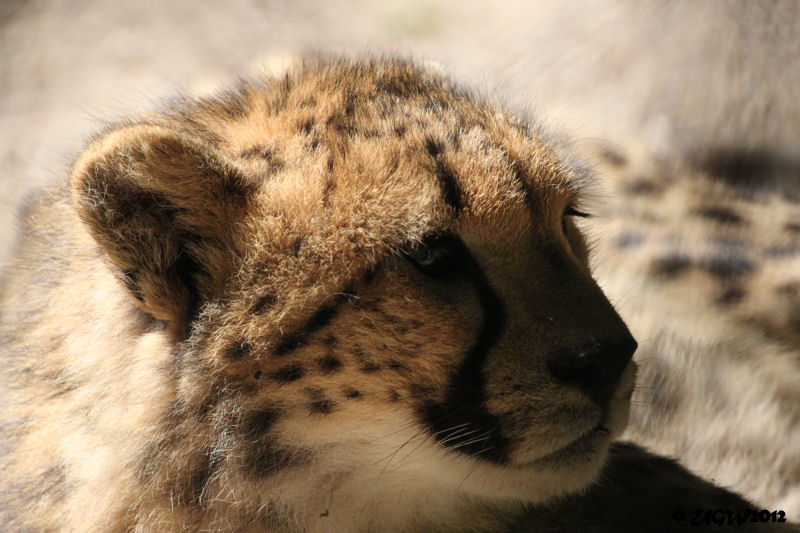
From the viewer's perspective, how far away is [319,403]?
4.28 feet

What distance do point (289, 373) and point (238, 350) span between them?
0.08 metres

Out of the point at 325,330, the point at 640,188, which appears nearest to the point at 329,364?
the point at 325,330

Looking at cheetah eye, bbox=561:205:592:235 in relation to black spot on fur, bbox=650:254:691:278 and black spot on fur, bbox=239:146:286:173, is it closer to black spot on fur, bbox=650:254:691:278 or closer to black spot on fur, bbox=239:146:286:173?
black spot on fur, bbox=239:146:286:173

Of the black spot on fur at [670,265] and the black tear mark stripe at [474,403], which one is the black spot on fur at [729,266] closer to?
the black spot on fur at [670,265]

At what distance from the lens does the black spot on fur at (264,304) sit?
51.3 inches

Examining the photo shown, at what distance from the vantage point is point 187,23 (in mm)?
3715

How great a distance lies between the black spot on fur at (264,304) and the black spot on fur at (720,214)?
158 cm

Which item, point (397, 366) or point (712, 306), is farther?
point (712, 306)

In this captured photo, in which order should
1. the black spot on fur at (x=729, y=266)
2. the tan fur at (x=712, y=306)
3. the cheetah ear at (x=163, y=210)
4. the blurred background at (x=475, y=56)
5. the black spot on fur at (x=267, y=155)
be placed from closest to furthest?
the cheetah ear at (x=163, y=210) → the black spot on fur at (x=267, y=155) → the tan fur at (x=712, y=306) → the black spot on fur at (x=729, y=266) → the blurred background at (x=475, y=56)

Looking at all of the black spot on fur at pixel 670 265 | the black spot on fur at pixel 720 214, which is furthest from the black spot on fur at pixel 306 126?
the black spot on fur at pixel 720 214

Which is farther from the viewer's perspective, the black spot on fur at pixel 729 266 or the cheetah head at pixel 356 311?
the black spot on fur at pixel 729 266

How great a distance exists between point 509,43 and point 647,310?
1.26 metres

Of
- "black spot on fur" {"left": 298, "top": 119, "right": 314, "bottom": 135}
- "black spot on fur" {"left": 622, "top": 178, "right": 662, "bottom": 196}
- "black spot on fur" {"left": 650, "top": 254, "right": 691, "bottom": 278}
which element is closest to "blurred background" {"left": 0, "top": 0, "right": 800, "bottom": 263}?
"black spot on fur" {"left": 622, "top": 178, "right": 662, "bottom": 196}

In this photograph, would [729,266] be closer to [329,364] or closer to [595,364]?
[595,364]
